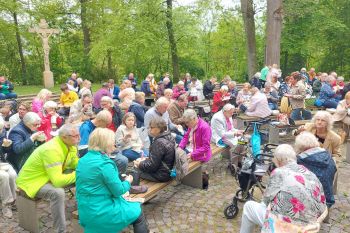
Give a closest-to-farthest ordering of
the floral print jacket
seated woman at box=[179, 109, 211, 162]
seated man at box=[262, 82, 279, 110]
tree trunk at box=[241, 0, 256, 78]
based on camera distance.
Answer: the floral print jacket → seated woman at box=[179, 109, 211, 162] → seated man at box=[262, 82, 279, 110] → tree trunk at box=[241, 0, 256, 78]

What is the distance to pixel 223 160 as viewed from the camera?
23.3ft

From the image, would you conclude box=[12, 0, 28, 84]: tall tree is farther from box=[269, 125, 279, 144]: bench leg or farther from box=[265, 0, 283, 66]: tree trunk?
box=[269, 125, 279, 144]: bench leg

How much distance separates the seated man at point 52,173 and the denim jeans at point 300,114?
701 cm

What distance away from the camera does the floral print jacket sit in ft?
9.52

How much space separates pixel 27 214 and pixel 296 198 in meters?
3.36

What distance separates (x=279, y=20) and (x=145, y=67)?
12.8 meters

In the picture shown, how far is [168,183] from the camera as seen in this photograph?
4.78 m

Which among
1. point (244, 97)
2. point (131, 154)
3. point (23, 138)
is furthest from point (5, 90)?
point (131, 154)

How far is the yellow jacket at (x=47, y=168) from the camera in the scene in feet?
12.9

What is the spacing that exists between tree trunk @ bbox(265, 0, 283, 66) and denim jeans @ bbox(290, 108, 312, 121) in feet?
22.4

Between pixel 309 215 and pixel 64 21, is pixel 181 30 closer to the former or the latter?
pixel 64 21

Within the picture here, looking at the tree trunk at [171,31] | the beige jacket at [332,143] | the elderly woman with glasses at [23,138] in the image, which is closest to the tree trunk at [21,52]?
the tree trunk at [171,31]

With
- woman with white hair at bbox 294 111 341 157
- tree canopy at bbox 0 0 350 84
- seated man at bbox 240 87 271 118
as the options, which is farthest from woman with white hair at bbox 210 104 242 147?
tree canopy at bbox 0 0 350 84

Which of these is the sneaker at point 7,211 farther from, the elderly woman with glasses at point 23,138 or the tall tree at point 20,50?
the tall tree at point 20,50
